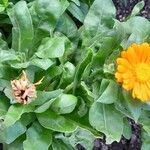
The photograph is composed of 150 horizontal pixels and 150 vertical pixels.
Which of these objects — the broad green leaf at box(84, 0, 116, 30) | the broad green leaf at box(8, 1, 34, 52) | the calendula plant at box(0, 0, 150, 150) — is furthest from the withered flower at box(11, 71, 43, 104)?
the broad green leaf at box(84, 0, 116, 30)

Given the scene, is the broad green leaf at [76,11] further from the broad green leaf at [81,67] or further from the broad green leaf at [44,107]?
the broad green leaf at [44,107]

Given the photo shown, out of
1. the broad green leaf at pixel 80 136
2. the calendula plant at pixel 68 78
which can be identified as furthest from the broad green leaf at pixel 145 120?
the broad green leaf at pixel 80 136

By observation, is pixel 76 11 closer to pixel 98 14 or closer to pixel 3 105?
pixel 98 14

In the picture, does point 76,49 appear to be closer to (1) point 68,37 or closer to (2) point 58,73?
(1) point 68,37

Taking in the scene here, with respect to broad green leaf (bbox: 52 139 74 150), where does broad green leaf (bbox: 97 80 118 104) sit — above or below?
above

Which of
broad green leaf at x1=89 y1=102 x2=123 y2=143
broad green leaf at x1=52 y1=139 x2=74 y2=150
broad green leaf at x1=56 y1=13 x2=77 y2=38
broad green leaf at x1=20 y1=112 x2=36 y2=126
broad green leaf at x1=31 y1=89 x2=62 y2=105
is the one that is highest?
broad green leaf at x1=56 y1=13 x2=77 y2=38

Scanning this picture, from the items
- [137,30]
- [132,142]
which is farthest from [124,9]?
[137,30]

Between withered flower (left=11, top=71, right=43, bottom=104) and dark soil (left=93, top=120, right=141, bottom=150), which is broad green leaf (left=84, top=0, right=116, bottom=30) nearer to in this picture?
withered flower (left=11, top=71, right=43, bottom=104)

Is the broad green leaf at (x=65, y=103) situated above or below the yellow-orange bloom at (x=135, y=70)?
below
